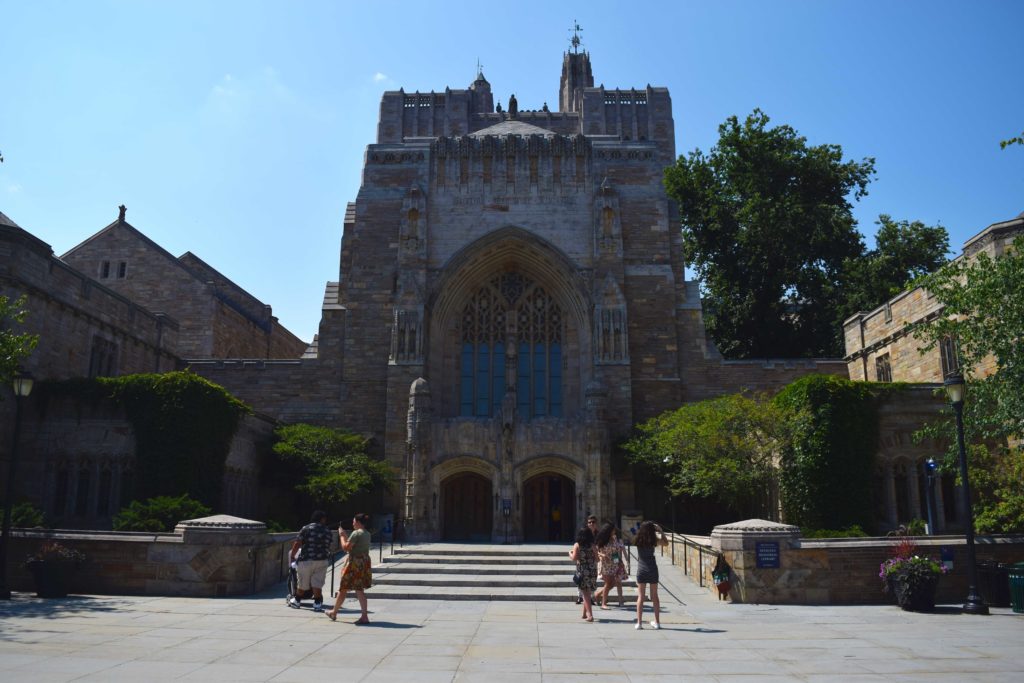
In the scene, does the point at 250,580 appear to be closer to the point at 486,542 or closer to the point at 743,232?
the point at 486,542

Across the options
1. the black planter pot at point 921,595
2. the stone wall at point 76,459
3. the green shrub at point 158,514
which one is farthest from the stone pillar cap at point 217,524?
the black planter pot at point 921,595

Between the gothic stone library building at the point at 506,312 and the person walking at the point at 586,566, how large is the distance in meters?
13.9

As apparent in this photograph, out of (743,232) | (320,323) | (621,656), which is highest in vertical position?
(743,232)

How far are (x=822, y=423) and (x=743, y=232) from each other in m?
18.8

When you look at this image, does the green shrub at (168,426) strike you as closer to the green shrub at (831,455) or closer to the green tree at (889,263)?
the green shrub at (831,455)

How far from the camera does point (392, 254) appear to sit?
31297mm

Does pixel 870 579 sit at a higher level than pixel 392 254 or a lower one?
lower

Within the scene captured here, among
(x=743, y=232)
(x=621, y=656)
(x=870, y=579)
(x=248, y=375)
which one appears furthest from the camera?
(x=743, y=232)

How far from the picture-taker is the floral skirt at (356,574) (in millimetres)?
11859

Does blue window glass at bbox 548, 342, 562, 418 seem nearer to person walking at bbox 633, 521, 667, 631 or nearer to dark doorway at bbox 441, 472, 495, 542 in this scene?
dark doorway at bbox 441, 472, 495, 542

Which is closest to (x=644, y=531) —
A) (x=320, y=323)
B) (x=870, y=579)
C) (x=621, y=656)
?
(x=621, y=656)

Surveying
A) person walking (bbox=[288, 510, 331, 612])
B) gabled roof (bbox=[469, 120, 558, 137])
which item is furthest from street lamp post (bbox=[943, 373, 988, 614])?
gabled roof (bbox=[469, 120, 558, 137])

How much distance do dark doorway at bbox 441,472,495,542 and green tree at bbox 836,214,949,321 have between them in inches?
772

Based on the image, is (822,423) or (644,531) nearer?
(644,531)
